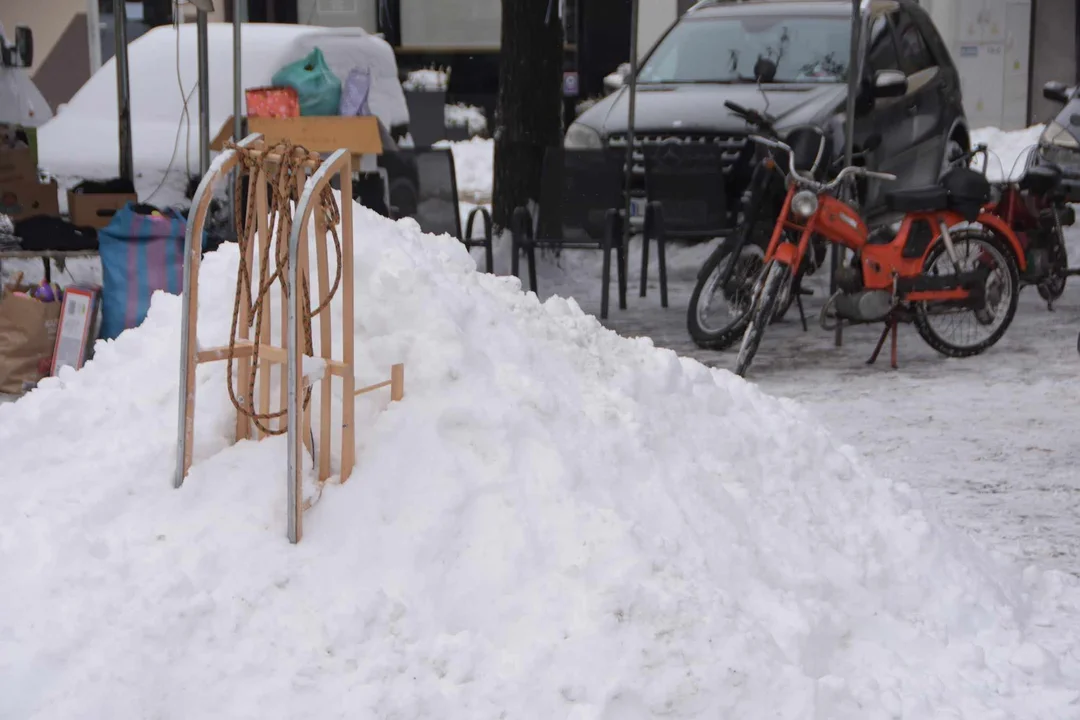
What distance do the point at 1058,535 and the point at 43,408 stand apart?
3.36 metres

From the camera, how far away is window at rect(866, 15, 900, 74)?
10086 mm

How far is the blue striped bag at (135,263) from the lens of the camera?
669 centimetres

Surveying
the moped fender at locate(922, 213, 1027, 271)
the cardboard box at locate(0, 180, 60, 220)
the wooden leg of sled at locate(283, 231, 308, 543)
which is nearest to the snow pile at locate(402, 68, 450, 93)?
the cardboard box at locate(0, 180, 60, 220)

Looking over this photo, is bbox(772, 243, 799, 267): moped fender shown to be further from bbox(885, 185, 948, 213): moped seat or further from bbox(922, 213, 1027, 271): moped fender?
bbox(922, 213, 1027, 271): moped fender

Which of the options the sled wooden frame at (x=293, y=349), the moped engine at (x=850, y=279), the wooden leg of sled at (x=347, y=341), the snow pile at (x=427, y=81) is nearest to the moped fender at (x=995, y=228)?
the moped engine at (x=850, y=279)

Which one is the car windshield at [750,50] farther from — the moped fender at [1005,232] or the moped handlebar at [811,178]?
the moped handlebar at [811,178]

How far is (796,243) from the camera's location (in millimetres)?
7625

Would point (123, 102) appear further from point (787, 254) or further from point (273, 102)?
point (787, 254)

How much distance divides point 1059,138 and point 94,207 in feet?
23.9

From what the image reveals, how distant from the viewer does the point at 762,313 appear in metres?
7.27

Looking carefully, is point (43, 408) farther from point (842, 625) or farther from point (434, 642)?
point (842, 625)

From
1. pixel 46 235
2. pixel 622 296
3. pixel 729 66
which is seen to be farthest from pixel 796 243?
pixel 46 235

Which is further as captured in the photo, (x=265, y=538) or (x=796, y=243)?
(x=796, y=243)

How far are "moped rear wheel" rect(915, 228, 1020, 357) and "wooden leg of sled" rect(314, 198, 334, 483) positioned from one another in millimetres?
4857
